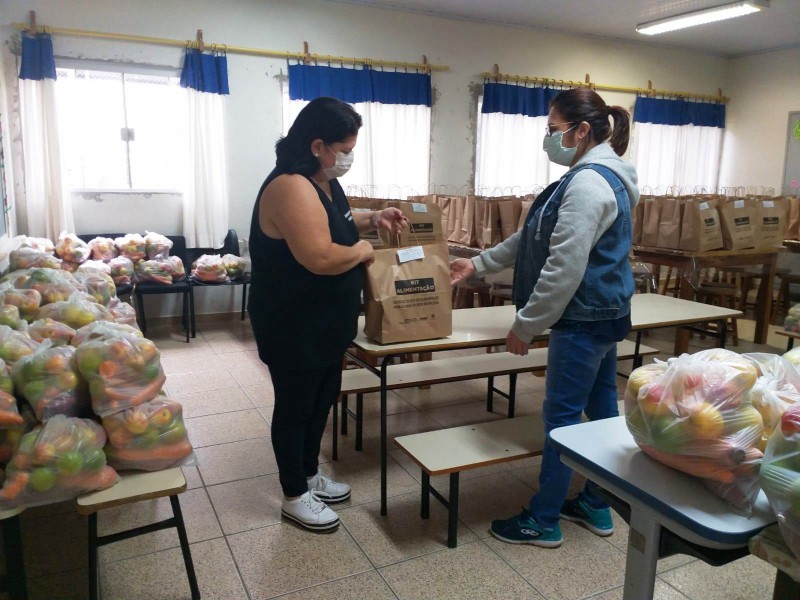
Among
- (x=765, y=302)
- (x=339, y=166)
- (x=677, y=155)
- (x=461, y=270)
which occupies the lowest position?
(x=765, y=302)

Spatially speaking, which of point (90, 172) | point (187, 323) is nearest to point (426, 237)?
point (187, 323)

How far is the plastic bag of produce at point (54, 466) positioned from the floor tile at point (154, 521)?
0.74 meters

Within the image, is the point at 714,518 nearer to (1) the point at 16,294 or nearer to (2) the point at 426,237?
(2) the point at 426,237

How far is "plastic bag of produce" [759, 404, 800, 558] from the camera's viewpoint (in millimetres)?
830

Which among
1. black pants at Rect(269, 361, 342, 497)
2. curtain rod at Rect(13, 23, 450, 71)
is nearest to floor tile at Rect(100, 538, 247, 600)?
black pants at Rect(269, 361, 342, 497)

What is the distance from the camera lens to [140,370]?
1.52m

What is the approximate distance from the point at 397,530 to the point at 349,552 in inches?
8.4

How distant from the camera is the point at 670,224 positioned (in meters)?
4.56

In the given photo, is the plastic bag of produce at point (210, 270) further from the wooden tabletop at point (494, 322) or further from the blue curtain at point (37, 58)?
the wooden tabletop at point (494, 322)

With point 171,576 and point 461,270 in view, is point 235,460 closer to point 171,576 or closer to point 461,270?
point 171,576

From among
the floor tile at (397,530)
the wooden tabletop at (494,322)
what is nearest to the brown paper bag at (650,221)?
the wooden tabletop at (494,322)

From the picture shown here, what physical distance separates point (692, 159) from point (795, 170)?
114cm

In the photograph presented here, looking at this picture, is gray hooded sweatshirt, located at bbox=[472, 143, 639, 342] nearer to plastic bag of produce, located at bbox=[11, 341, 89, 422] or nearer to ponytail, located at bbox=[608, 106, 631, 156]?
ponytail, located at bbox=[608, 106, 631, 156]

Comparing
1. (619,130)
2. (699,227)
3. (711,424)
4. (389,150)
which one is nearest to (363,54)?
(389,150)
